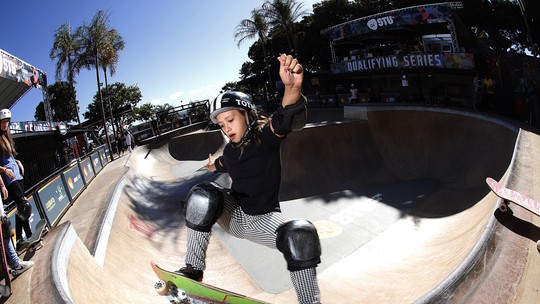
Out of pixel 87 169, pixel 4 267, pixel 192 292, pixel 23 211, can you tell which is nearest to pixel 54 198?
pixel 23 211

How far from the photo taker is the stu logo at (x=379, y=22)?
21572 mm

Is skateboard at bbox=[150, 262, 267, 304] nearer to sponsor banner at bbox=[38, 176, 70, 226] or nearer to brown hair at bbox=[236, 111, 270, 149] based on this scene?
brown hair at bbox=[236, 111, 270, 149]

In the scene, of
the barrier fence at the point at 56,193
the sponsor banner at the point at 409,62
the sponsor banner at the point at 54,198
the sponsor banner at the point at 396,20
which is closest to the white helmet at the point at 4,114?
the barrier fence at the point at 56,193

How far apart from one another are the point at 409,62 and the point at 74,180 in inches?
786

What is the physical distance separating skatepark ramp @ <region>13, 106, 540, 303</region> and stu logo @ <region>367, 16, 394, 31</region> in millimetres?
9841

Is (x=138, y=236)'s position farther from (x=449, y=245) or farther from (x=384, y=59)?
(x=384, y=59)

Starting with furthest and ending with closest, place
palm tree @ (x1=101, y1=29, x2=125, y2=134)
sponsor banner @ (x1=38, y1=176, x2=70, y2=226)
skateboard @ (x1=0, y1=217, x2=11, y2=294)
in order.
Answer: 1. palm tree @ (x1=101, y1=29, x2=125, y2=134)
2. sponsor banner @ (x1=38, y1=176, x2=70, y2=226)
3. skateboard @ (x1=0, y1=217, x2=11, y2=294)

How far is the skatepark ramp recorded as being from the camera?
4453mm

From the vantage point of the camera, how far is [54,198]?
7.48m

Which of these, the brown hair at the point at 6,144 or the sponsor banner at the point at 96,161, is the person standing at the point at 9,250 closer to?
the brown hair at the point at 6,144

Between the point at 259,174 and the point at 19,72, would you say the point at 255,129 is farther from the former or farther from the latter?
the point at 19,72

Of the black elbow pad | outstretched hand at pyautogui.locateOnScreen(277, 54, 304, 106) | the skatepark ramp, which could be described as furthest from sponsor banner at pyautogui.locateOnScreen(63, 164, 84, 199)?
outstretched hand at pyautogui.locateOnScreen(277, 54, 304, 106)

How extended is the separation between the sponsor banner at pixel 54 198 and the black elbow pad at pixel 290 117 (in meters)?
6.33

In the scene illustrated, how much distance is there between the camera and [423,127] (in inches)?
526
